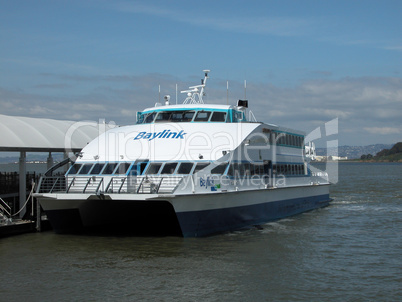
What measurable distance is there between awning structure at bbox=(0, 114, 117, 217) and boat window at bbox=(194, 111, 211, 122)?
21.3 ft

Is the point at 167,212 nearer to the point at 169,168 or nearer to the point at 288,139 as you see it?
the point at 169,168

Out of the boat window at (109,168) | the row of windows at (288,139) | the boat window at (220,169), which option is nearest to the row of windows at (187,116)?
the boat window at (220,169)

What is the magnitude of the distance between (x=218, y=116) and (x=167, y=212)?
4.33 meters

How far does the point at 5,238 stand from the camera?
18.1 m

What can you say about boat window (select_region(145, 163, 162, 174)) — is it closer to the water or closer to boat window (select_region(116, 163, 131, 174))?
boat window (select_region(116, 163, 131, 174))

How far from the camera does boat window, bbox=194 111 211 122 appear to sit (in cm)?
2077

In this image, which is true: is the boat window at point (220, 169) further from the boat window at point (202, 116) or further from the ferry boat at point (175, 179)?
the boat window at point (202, 116)

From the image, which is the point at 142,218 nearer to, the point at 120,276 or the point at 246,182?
the point at 246,182

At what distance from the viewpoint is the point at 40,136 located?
2267cm

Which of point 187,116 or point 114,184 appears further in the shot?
point 187,116

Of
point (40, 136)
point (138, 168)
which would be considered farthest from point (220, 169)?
point (40, 136)

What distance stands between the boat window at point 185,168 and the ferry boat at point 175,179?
1.4 inches

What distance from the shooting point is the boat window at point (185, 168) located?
58.3ft

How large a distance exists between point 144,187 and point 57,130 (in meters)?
10.1
